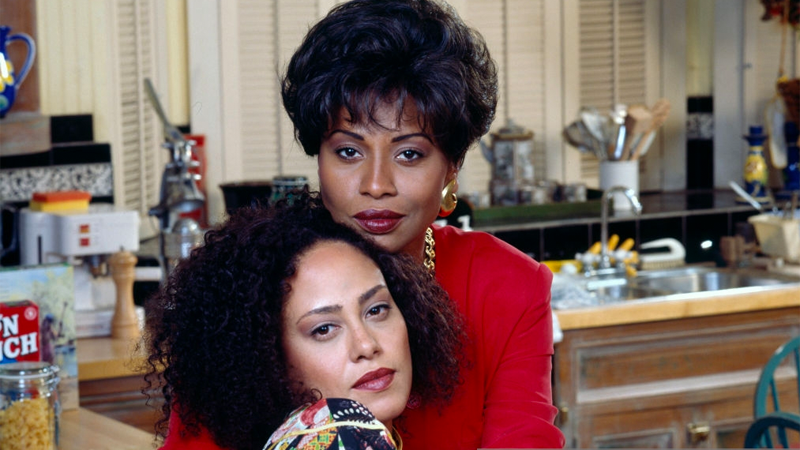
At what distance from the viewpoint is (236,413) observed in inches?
47.7

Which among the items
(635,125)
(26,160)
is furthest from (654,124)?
(26,160)

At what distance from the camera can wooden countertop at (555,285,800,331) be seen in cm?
331

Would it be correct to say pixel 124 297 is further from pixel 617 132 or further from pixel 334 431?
pixel 617 132

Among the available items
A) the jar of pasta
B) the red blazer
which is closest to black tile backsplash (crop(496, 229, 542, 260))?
the jar of pasta

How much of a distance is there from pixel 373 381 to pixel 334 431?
29 centimetres

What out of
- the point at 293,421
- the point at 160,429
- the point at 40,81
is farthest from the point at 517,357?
the point at 40,81

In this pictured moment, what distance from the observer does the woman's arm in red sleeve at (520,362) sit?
1.36 m

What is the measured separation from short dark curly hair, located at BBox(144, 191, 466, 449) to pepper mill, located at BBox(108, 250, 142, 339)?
1574 millimetres

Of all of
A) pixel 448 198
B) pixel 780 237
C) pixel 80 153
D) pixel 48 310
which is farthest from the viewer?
pixel 780 237

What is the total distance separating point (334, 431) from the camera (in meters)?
0.87

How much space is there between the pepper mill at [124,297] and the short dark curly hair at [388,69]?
163 centimetres

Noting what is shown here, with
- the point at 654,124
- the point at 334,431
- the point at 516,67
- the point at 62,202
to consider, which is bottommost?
the point at 334,431

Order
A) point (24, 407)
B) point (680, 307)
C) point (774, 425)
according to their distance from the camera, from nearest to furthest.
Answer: point (24, 407), point (774, 425), point (680, 307)

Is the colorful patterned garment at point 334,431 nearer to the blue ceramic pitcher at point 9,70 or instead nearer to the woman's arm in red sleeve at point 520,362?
the woman's arm in red sleeve at point 520,362
